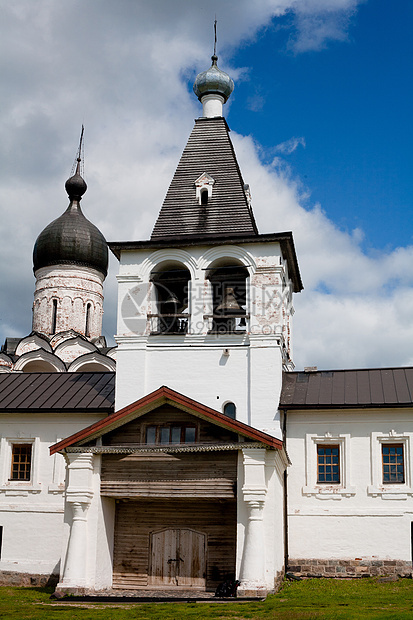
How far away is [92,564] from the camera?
15.1 m

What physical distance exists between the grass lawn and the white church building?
0.83 metres

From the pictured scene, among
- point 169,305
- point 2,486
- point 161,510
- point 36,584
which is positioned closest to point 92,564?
point 161,510

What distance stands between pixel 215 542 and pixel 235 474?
232 centimetres

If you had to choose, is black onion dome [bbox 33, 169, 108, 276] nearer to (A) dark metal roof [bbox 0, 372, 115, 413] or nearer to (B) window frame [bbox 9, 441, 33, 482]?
(A) dark metal roof [bbox 0, 372, 115, 413]

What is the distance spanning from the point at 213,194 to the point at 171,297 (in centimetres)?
290

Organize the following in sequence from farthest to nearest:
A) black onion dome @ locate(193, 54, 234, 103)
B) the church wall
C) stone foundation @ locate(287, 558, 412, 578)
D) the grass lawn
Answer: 1. the church wall
2. black onion dome @ locate(193, 54, 234, 103)
3. stone foundation @ locate(287, 558, 412, 578)
4. the grass lawn

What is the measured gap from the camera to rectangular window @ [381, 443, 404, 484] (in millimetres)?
17453

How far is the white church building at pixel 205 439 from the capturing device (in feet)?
49.6

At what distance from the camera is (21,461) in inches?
753

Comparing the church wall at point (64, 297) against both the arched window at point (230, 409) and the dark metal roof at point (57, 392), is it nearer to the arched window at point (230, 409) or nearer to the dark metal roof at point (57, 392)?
the dark metal roof at point (57, 392)

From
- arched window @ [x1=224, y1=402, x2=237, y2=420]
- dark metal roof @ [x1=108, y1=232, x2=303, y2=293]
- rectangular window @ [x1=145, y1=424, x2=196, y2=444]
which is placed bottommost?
rectangular window @ [x1=145, y1=424, x2=196, y2=444]

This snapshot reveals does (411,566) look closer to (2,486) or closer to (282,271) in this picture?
(282,271)

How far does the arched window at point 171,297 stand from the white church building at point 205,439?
41 mm

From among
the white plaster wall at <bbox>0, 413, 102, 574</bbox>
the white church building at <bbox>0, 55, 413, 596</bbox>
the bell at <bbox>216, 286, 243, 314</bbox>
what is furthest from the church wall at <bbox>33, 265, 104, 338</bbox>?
the bell at <bbox>216, 286, 243, 314</bbox>
